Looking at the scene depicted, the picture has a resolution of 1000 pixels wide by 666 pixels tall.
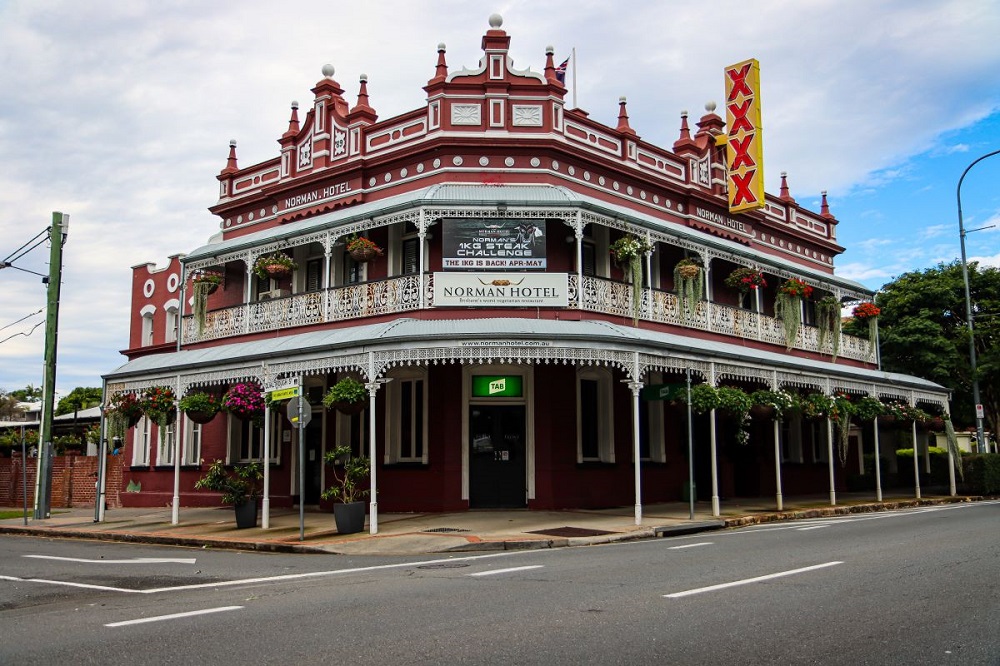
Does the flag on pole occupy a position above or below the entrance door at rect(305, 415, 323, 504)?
above

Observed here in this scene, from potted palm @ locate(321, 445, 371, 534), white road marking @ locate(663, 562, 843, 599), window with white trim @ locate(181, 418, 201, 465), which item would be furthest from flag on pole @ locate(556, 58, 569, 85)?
white road marking @ locate(663, 562, 843, 599)

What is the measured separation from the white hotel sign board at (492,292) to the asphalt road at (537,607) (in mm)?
6458

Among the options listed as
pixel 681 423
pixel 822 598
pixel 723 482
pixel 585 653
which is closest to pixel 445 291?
pixel 681 423

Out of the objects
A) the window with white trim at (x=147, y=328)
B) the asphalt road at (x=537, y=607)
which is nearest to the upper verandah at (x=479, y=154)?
the window with white trim at (x=147, y=328)

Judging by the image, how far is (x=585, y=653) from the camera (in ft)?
19.0

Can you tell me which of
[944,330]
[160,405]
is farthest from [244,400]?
[944,330]

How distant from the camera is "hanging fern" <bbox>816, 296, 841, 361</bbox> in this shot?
24906 millimetres

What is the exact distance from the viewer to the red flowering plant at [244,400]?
17391mm

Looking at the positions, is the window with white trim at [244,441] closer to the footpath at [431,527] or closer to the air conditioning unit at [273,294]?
the footpath at [431,527]

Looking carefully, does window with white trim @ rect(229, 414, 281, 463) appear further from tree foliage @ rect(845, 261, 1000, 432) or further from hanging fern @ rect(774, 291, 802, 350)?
tree foliage @ rect(845, 261, 1000, 432)

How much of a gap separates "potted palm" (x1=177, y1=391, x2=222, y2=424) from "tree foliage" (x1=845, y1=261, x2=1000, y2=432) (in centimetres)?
2283

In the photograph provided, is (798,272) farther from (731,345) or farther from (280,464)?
(280,464)

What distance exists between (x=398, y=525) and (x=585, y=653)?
35.9 feet

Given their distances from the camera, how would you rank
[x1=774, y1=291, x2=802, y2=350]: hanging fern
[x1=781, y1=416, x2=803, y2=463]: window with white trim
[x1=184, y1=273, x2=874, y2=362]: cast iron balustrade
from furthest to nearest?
1. [x1=781, y1=416, x2=803, y2=463]: window with white trim
2. [x1=774, y1=291, x2=802, y2=350]: hanging fern
3. [x1=184, y1=273, x2=874, y2=362]: cast iron balustrade
